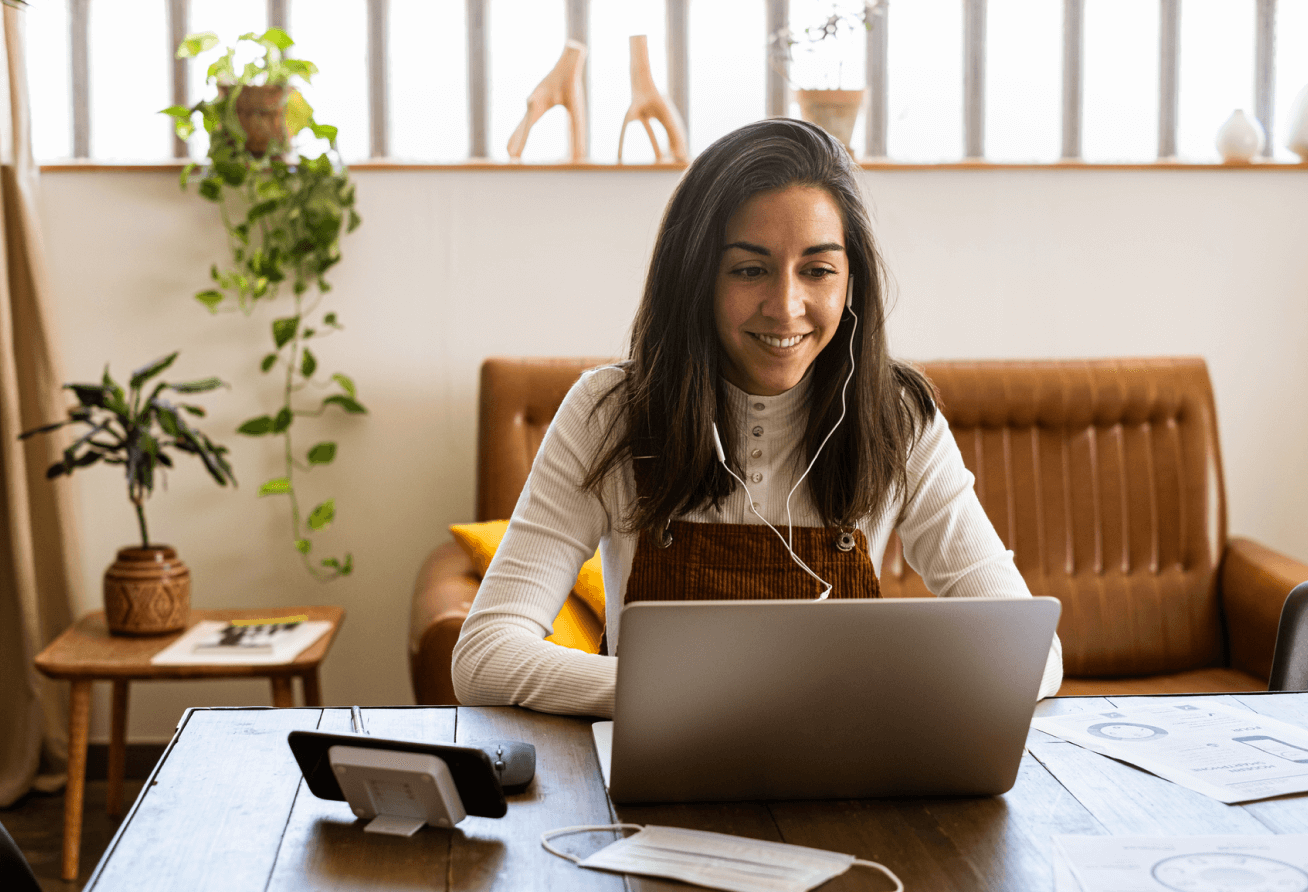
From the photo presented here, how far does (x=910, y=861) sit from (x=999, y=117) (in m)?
2.36

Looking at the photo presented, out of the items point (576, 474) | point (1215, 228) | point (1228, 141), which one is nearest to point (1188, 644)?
point (1215, 228)

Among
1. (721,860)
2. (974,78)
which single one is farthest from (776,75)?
(721,860)

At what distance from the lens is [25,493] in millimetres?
2523

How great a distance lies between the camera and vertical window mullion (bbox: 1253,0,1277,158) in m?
2.80

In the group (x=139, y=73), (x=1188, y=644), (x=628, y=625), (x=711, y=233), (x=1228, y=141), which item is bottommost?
(x=1188, y=644)

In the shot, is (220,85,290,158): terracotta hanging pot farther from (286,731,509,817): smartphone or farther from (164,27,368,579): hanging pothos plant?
(286,731,509,817): smartphone

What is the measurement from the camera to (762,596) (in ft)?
4.55

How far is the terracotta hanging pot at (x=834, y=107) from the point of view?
103 inches

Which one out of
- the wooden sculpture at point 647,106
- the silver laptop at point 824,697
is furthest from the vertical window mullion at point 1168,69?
the silver laptop at point 824,697

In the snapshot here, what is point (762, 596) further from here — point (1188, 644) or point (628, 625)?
point (1188, 644)

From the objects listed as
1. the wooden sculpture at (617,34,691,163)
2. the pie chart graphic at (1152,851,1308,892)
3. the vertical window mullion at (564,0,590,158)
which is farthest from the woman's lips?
the vertical window mullion at (564,0,590,158)

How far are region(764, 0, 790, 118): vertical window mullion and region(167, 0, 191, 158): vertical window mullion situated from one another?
4.27ft

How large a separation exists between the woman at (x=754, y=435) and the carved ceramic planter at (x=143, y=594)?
119cm

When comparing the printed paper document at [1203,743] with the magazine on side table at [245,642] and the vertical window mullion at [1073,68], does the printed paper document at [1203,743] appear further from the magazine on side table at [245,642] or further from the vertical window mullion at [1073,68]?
the vertical window mullion at [1073,68]
